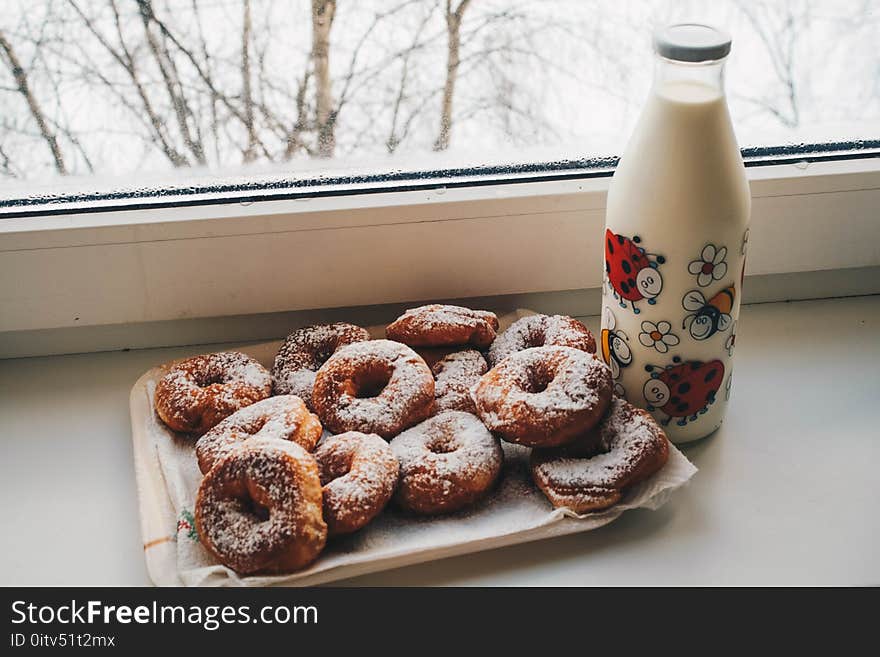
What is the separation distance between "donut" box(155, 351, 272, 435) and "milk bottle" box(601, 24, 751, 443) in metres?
0.34

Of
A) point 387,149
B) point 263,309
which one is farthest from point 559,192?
point 263,309

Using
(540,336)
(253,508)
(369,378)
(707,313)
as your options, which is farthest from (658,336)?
(253,508)

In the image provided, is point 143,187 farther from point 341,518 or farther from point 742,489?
point 742,489

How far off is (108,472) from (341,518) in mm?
265

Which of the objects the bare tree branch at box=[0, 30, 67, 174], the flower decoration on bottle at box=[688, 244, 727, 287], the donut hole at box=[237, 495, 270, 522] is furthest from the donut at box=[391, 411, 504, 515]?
the bare tree branch at box=[0, 30, 67, 174]

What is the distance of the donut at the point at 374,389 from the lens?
803mm

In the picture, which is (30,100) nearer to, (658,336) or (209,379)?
(209,379)

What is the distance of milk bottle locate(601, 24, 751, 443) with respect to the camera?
0.71 meters

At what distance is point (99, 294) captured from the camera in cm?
95

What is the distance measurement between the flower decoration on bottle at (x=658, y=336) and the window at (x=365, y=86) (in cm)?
27

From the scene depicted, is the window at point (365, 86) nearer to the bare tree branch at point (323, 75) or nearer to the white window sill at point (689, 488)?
the bare tree branch at point (323, 75)

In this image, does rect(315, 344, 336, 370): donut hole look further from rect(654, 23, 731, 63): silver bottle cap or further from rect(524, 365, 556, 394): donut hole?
rect(654, 23, 731, 63): silver bottle cap

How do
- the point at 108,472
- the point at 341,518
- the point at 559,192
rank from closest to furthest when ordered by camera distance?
the point at 341,518 < the point at 108,472 < the point at 559,192

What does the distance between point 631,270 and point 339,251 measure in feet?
1.08
